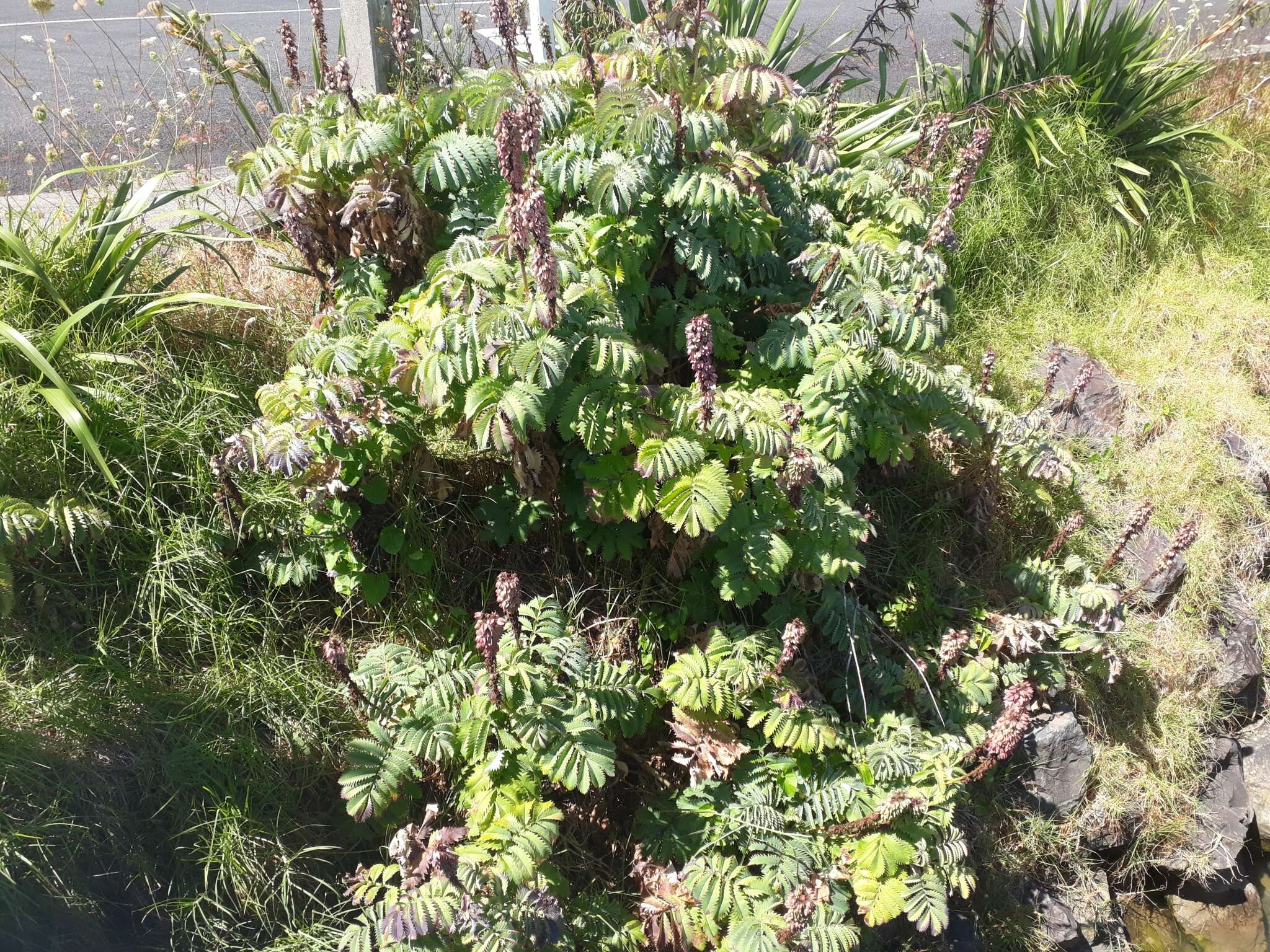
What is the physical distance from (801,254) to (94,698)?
8.65 feet

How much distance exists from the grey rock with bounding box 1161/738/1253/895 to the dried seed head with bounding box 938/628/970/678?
1.54m

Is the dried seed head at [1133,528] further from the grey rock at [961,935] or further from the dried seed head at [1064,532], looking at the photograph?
the grey rock at [961,935]

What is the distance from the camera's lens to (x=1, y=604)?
9.20 feet

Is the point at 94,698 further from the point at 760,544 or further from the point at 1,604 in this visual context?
the point at 760,544

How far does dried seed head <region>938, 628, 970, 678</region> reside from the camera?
3.26m

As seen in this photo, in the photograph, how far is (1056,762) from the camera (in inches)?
146

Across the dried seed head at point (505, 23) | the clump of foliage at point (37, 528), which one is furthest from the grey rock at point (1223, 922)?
the clump of foliage at point (37, 528)

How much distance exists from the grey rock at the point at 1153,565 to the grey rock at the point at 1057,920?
1.34 meters

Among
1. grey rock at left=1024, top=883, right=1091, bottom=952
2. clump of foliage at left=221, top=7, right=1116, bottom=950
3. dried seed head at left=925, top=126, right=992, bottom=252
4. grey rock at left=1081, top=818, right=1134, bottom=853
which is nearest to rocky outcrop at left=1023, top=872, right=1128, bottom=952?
grey rock at left=1024, top=883, right=1091, bottom=952

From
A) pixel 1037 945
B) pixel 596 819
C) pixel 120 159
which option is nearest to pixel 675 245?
pixel 596 819

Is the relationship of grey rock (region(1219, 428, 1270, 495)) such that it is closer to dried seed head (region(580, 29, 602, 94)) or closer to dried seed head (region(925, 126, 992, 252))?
dried seed head (region(925, 126, 992, 252))

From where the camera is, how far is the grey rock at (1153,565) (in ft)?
13.6

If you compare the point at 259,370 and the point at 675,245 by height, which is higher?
the point at 675,245

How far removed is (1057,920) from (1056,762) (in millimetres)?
573
